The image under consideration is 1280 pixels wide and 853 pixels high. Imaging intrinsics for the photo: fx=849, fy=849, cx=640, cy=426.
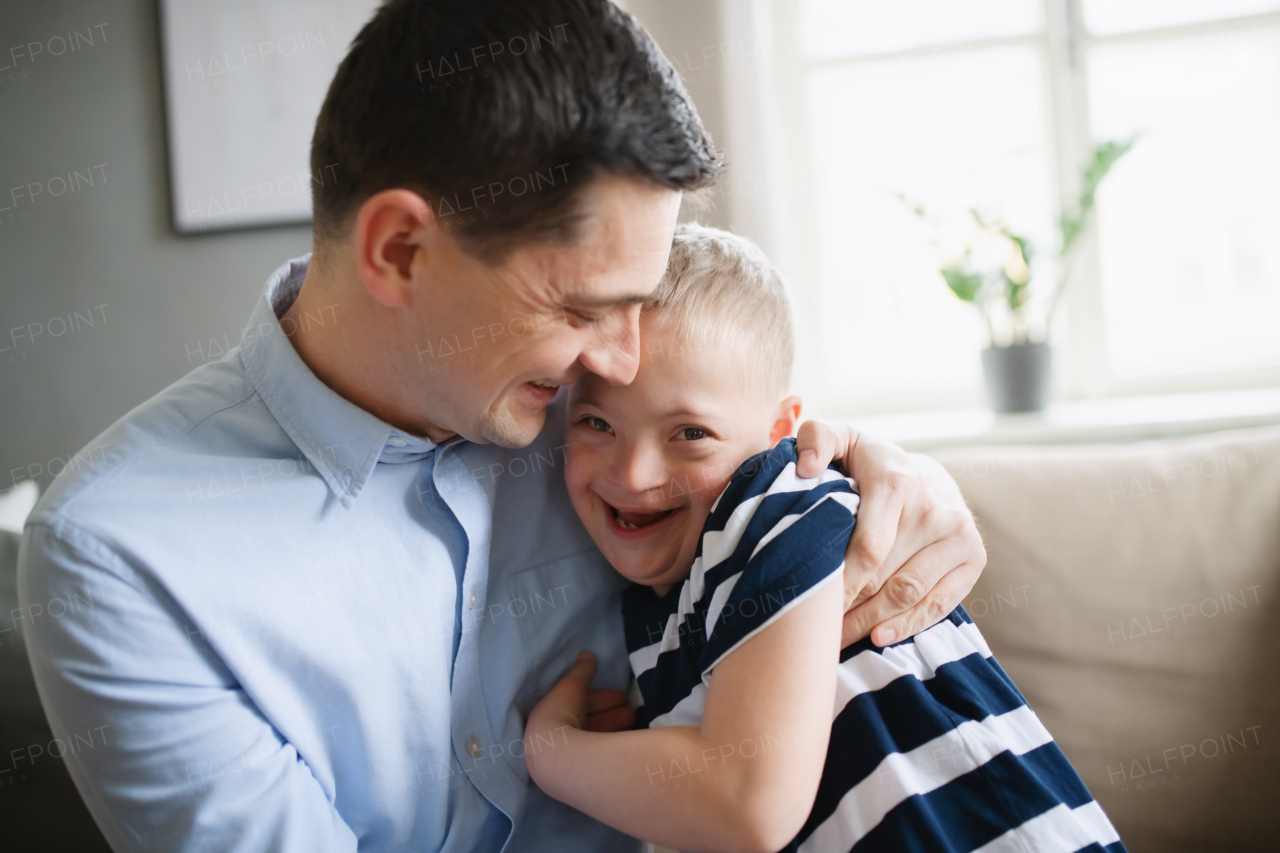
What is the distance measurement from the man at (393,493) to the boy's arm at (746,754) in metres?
0.14

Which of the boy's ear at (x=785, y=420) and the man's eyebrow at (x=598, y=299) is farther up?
the man's eyebrow at (x=598, y=299)

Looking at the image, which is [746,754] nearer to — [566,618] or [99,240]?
[566,618]

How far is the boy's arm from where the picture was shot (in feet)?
2.56

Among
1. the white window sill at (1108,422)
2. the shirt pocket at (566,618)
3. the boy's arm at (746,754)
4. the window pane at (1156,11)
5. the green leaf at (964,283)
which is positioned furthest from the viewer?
the window pane at (1156,11)

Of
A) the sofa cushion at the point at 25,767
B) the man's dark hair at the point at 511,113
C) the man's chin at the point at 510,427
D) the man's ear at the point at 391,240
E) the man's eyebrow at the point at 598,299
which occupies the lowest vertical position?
the sofa cushion at the point at 25,767

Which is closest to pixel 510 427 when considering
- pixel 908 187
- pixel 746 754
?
pixel 746 754

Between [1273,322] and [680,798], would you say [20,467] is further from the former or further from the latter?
[1273,322]

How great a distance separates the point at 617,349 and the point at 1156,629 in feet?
3.40

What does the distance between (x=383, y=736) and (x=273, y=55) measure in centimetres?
216

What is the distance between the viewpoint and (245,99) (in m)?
2.39

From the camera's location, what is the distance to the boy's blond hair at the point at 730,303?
1014 mm

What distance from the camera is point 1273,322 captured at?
2.67 meters

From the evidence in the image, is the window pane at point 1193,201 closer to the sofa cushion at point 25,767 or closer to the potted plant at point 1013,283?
the potted plant at point 1013,283

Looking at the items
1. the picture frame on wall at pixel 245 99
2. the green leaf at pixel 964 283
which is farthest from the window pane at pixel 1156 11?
the picture frame on wall at pixel 245 99
